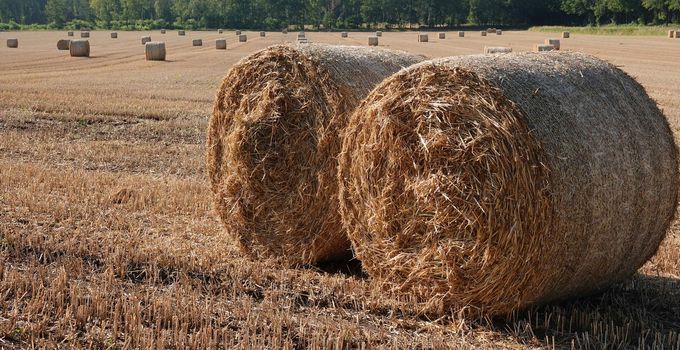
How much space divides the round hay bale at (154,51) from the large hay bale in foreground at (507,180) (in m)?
28.2

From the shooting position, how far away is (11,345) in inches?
194

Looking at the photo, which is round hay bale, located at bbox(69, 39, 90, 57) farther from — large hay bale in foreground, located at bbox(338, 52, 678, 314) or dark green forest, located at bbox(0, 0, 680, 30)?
dark green forest, located at bbox(0, 0, 680, 30)

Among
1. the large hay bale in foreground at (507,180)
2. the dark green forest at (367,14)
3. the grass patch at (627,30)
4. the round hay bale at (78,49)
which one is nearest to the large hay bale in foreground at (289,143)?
the large hay bale in foreground at (507,180)

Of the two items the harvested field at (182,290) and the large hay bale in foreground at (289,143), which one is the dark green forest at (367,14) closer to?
the harvested field at (182,290)

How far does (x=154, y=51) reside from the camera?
→ 33.2 meters

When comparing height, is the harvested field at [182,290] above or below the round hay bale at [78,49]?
below

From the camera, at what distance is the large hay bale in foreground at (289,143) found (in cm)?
677

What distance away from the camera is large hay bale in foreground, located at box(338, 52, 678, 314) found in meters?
5.22

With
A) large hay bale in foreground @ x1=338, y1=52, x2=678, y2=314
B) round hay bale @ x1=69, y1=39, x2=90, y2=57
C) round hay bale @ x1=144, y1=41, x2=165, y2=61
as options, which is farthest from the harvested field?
round hay bale @ x1=69, y1=39, x2=90, y2=57

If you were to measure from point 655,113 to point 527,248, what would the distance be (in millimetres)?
1665

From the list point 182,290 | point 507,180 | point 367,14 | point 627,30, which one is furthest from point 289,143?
point 367,14

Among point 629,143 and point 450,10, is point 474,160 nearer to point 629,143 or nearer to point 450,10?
point 629,143

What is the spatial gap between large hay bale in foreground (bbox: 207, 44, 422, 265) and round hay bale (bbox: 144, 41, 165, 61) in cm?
2661

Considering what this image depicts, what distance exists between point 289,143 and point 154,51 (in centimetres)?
2739
